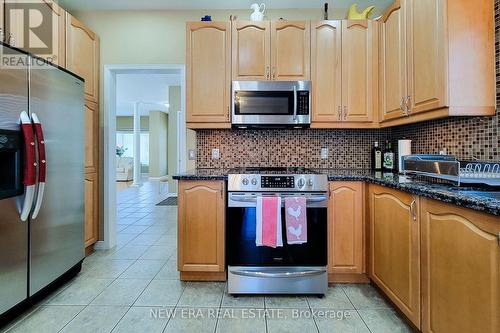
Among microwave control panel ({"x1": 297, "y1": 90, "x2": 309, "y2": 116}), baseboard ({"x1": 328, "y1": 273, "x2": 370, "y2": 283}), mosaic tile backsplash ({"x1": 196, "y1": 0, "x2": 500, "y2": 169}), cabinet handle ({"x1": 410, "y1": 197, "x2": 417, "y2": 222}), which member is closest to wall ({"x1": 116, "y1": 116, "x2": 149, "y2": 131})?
mosaic tile backsplash ({"x1": 196, "y1": 0, "x2": 500, "y2": 169})

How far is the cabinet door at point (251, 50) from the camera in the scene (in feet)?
8.00

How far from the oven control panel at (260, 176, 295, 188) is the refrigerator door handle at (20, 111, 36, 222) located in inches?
59.6

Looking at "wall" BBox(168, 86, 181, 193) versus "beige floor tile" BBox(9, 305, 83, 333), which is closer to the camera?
"beige floor tile" BBox(9, 305, 83, 333)

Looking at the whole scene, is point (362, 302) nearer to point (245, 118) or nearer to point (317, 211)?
point (317, 211)

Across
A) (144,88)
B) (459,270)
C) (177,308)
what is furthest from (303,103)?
(144,88)

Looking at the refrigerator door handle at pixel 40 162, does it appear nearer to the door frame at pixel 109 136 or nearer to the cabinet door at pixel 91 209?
the cabinet door at pixel 91 209

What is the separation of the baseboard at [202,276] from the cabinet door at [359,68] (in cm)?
182

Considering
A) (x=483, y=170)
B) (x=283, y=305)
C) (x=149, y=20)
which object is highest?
(x=149, y=20)

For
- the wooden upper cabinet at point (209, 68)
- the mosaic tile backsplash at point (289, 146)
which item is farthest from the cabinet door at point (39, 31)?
the mosaic tile backsplash at point (289, 146)

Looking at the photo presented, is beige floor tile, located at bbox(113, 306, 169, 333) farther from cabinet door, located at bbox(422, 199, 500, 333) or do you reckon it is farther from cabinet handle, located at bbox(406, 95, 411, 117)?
cabinet handle, located at bbox(406, 95, 411, 117)

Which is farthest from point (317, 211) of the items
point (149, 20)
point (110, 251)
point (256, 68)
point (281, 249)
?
point (149, 20)

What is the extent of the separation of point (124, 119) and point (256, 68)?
36.7 feet

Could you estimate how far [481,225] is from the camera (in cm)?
106

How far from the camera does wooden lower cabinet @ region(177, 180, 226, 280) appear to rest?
213cm
